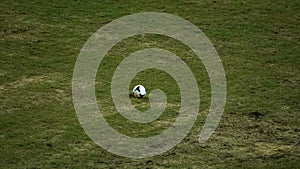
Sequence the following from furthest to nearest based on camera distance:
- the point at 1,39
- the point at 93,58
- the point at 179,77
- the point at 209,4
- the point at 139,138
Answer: the point at 209,4
the point at 1,39
the point at 93,58
the point at 179,77
the point at 139,138

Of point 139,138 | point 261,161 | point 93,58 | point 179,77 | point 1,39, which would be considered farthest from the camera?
point 1,39

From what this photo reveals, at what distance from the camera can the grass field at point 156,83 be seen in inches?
265

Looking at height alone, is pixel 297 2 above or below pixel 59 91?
above

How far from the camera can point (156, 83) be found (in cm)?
883

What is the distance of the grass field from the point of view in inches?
265

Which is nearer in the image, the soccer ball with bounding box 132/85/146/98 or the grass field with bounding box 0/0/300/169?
the grass field with bounding box 0/0/300/169

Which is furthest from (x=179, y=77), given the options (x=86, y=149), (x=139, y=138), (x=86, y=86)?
(x=86, y=149)

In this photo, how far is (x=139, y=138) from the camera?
712 centimetres

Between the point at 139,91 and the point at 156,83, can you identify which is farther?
the point at 156,83

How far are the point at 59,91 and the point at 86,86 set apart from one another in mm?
449

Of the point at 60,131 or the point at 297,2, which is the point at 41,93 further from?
the point at 297,2

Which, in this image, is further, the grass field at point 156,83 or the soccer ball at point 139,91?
the soccer ball at point 139,91

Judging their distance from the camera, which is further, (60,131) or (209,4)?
(209,4)

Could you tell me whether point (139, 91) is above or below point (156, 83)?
below
